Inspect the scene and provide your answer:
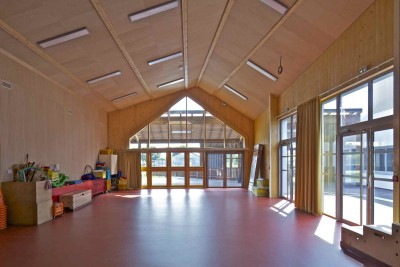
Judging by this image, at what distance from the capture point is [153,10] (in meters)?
5.92

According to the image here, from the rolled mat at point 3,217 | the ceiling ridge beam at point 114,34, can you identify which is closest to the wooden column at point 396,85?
the ceiling ridge beam at point 114,34

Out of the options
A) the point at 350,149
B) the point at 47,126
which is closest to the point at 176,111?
the point at 47,126

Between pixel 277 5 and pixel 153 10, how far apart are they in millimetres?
2347

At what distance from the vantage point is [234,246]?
4703mm

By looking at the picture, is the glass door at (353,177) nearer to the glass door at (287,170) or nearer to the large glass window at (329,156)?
the large glass window at (329,156)

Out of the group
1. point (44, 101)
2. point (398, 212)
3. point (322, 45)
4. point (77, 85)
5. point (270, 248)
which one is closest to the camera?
point (398, 212)

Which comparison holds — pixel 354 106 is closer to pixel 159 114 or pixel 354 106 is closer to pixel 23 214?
pixel 23 214

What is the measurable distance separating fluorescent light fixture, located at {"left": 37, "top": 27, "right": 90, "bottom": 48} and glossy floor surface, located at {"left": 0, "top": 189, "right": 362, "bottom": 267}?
369 cm

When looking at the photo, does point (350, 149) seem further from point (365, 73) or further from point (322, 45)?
point (322, 45)

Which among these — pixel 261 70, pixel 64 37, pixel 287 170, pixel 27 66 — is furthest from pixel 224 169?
pixel 64 37

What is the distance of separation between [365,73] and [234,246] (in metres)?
3.50

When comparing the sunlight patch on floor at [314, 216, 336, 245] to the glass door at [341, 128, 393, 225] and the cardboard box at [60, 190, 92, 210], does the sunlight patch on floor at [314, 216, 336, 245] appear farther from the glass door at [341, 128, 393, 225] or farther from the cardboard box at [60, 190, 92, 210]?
the cardboard box at [60, 190, 92, 210]

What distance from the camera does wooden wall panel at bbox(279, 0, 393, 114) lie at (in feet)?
14.9

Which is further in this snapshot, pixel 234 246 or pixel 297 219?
pixel 297 219
